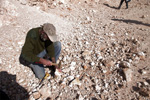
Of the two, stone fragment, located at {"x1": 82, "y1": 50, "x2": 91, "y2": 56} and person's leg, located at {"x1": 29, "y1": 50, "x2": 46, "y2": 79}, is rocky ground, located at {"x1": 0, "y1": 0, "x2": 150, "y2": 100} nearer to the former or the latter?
stone fragment, located at {"x1": 82, "y1": 50, "x2": 91, "y2": 56}

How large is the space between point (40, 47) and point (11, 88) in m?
1.12

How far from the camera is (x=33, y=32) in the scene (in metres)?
2.09

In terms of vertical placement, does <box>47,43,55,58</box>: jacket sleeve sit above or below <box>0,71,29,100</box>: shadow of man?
above

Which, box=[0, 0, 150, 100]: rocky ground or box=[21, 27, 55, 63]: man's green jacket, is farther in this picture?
box=[0, 0, 150, 100]: rocky ground

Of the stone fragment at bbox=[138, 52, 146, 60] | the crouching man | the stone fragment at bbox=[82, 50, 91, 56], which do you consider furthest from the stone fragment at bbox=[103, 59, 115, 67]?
the crouching man

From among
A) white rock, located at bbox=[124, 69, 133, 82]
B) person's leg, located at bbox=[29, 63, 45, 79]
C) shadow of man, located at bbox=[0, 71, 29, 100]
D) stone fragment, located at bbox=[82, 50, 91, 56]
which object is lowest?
shadow of man, located at bbox=[0, 71, 29, 100]

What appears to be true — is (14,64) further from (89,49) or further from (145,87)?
(145,87)

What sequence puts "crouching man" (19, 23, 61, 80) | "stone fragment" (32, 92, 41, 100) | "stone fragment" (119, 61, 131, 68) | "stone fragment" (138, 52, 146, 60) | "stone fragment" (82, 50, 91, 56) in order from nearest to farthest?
"crouching man" (19, 23, 61, 80) < "stone fragment" (32, 92, 41, 100) < "stone fragment" (119, 61, 131, 68) < "stone fragment" (138, 52, 146, 60) < "stone fragment" (82, 50, 91, 56)

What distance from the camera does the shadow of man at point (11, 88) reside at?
2244 mm

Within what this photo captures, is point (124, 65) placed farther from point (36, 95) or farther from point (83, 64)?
point (36, 95)

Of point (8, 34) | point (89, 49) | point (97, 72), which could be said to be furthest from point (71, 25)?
point (97, 72)

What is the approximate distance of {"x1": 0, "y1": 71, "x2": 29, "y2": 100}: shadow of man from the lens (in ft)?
7.36

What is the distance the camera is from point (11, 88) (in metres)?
2.35

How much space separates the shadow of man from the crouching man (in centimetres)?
44
